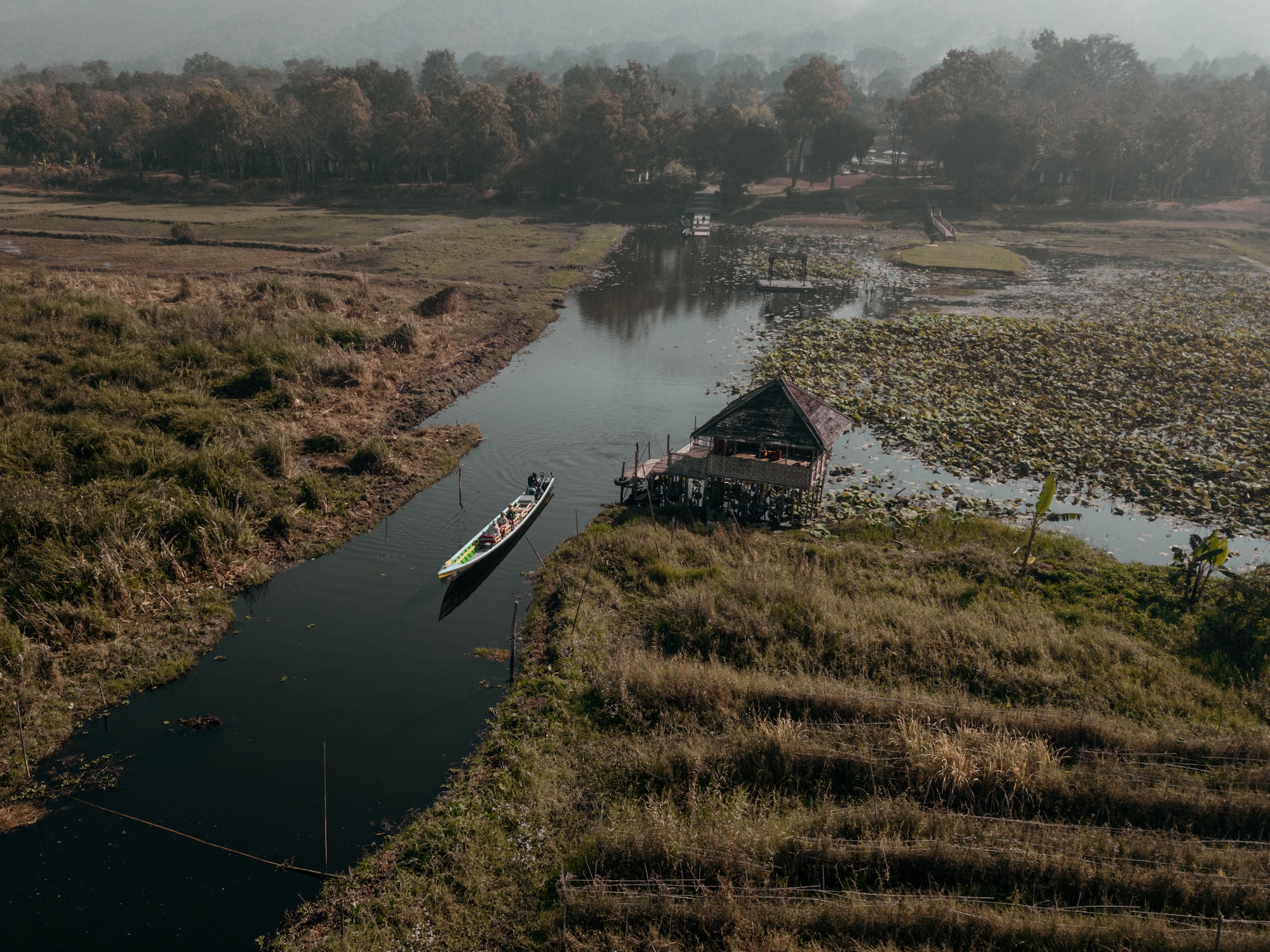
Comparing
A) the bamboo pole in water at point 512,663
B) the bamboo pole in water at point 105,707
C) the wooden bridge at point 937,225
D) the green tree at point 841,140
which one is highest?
the green tree at point 841,140

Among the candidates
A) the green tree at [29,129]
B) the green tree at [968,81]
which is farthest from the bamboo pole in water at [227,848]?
the green tree at [968,81]

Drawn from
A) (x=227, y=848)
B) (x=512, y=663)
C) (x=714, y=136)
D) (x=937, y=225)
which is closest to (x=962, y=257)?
(x=937, y=225)

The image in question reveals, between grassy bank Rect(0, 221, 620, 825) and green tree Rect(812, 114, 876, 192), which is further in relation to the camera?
green tree Rect(812, 114, 876, 192)

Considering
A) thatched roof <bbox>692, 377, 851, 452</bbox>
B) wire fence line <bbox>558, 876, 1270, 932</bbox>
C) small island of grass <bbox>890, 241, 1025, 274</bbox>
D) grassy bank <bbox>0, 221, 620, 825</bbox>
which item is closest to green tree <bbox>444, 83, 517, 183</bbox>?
small island of grass <bbox>890, 241, 1025, 274</bbox>

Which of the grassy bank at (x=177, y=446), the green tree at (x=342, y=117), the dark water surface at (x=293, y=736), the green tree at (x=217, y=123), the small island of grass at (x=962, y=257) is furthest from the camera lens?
the green tree at (x=342, y=117)

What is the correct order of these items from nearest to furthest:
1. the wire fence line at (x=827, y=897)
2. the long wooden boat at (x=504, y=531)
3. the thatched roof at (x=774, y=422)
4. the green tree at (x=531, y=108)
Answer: the wire fence line at (x=827, y=897), the long wooden boat at (x=504, y=531), the thatched roof at (x=774, y=422), the green tree at (x=531, y=108)

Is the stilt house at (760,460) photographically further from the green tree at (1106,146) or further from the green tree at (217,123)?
the green tree at (1106,146)

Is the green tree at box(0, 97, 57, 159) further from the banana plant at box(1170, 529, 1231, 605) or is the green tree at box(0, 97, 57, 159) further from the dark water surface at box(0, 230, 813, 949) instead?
→ the banana plant at box(1170, 529, 1231, 605)
